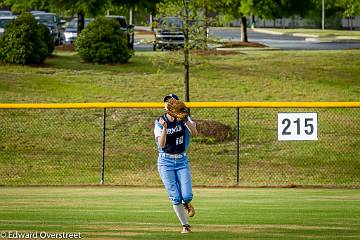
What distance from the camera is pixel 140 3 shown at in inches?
1820

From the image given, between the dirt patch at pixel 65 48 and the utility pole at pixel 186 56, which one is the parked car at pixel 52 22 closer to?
the dirt patch at pixel 65 48

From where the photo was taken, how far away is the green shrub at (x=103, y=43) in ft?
125

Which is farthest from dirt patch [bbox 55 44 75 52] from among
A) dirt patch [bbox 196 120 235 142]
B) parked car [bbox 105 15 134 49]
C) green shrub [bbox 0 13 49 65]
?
dirt patch [bbox 196 120 235 142]

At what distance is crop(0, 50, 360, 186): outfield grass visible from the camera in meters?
26.2

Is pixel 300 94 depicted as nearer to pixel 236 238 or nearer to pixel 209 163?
pixel 209 163

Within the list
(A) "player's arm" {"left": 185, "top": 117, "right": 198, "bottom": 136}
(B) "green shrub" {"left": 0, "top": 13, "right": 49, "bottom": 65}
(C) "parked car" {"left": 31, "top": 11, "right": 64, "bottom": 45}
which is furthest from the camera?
(C) "parked car" {"left": 31, "top": 11, "right": 64, "bottom": 45}

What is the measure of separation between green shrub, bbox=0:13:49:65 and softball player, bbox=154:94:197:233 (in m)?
22.8

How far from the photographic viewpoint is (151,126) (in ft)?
96.4

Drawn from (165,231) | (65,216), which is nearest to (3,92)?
(65,216)

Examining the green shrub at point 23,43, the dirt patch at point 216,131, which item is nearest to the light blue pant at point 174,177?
the dirt patch at point 216,131

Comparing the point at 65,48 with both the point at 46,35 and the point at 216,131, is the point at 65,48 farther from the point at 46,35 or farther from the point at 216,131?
the point at 216,131

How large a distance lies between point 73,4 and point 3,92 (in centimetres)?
1340

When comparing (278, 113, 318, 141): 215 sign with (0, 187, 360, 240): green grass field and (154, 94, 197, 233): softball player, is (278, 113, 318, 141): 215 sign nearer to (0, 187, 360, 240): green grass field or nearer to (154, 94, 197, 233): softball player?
(0, 187, 360, 240): green grass field

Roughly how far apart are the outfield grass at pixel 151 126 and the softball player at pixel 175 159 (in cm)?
1060
